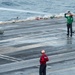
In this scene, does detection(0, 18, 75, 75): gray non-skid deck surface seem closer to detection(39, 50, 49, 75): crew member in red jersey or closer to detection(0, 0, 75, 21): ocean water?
detection(39, 50, 49, 75): crew member in red jersey

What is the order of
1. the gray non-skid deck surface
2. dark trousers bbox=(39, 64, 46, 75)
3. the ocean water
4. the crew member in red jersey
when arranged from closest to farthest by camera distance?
the crew member in red jersey
dark trousers bbox=(39, 64, 46, 75)
the gray non-skid deck surface
the ocean water

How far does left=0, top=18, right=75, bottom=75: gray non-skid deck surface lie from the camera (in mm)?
27375

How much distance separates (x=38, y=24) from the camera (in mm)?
45625

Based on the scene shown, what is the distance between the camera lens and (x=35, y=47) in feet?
109

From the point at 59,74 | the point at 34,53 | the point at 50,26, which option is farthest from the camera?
the point at 50,26

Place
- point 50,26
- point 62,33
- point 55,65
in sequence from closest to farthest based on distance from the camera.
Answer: point 55,65 < point 62,33 < point 50,26

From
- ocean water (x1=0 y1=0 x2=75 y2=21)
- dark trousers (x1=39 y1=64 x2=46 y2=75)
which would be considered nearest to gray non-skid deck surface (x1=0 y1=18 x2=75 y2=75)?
dark trousers (x1=39 y1=64 x2=46 y2=75)

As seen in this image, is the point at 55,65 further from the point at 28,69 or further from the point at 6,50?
the point at 6,50

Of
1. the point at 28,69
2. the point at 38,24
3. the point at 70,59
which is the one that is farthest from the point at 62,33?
the point at 28,69

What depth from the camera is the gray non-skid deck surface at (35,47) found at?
27375 millimetres

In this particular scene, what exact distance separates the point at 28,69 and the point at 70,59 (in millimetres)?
3426

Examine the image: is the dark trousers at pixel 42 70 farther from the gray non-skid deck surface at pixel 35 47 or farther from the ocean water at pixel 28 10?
the ocean water at pixel 28 10

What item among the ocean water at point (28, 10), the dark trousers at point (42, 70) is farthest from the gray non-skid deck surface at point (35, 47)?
the ocean water at point (28, 10)

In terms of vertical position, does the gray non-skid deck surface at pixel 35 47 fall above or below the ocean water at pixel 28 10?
above
